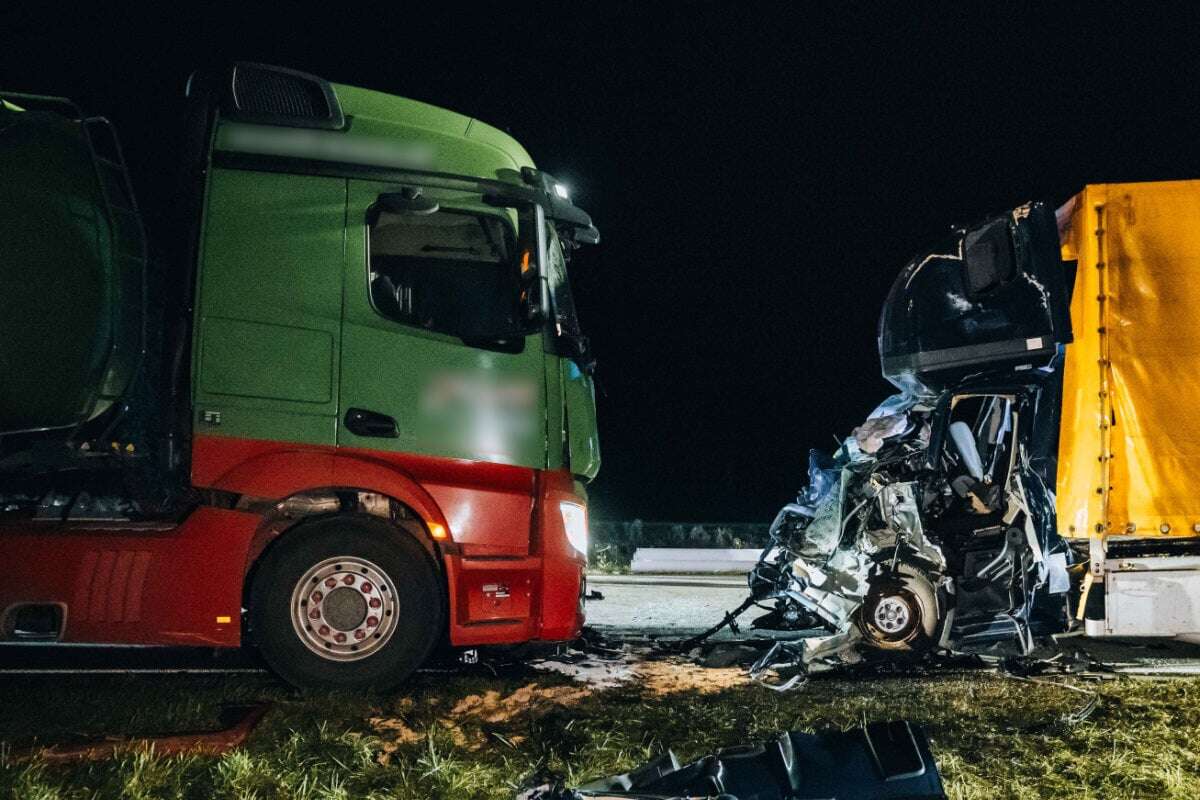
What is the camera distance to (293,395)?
4.39 metres

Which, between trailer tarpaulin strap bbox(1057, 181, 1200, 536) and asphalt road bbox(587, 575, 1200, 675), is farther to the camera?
asphalt road bbox(587, 575, 1200, 675)

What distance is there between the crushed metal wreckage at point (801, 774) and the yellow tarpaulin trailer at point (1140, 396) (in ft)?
9.55

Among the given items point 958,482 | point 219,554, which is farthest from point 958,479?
point 219,554

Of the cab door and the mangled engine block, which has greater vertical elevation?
the cab door

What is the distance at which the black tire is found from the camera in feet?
14.4

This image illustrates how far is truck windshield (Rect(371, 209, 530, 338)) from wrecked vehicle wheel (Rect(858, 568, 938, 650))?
2.99 m

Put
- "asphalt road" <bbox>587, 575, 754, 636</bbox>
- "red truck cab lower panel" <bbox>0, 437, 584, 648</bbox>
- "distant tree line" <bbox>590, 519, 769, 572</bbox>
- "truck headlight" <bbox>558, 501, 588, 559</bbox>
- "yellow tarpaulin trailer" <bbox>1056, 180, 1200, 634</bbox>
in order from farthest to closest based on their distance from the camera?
"distant tree line" <bbox>590, 519, 769, 572</bbox>
"asphalt road" <bbox>587, 575, 754, 636</bbox>
"yellow tarpaulin trailer" <bbox>1056, 180, 1200, 634</bbox>
"truck headlight" <bbox>558, 501, 588, 559</bbox>
"red truck cab lower panel" <bbox>0, 437, 584, 648</bbox>

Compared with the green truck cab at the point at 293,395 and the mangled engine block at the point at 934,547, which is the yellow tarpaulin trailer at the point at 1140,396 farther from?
the green truck cab at the point at 293,395

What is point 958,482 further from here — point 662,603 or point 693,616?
point 662,603

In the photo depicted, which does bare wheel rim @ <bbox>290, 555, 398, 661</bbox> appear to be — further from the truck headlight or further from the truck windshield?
the truck windshield

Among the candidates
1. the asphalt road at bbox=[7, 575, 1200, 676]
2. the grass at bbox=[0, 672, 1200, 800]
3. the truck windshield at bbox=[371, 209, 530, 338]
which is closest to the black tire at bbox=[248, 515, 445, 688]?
the grass at bbox=[0, 672, 1200, 800]

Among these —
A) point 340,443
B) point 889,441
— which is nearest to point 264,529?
point 340,443

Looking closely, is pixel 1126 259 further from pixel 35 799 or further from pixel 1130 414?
pixel 35 799

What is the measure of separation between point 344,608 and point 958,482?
398 centimetres
